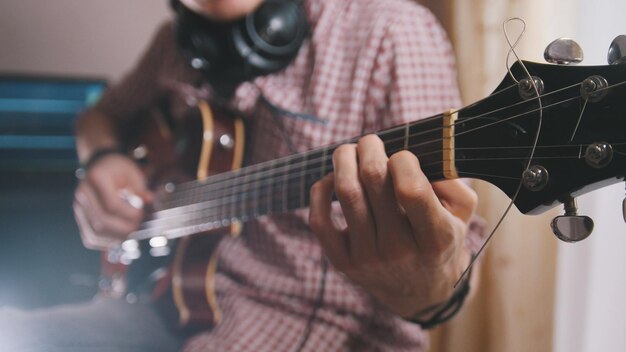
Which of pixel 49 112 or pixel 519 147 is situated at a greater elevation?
pixel 519 147

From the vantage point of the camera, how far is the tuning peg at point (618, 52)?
437mm

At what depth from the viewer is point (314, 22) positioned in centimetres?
85

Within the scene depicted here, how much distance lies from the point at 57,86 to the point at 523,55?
753 millimetres

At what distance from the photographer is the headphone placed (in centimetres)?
84

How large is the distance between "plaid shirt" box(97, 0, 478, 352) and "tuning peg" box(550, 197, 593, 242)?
0.70ft

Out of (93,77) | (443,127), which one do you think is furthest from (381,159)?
(93,77)

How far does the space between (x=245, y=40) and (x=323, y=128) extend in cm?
18

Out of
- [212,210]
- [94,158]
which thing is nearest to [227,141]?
[212,210]

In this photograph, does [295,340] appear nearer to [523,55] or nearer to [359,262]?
[359,262]

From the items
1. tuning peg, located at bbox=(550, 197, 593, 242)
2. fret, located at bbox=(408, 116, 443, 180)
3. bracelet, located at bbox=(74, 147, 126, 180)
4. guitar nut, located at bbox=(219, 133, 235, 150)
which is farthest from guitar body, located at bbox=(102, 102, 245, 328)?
tuning peg, located at bbox=(550, 197, 593, 242)

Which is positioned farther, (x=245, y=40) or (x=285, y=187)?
(x=245, y=40)

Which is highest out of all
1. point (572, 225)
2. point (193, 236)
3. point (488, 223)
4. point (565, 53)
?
point (565, 53)

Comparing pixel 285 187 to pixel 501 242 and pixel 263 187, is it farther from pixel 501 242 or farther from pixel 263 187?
pixel 501 242

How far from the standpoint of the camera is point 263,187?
0.75 metres
